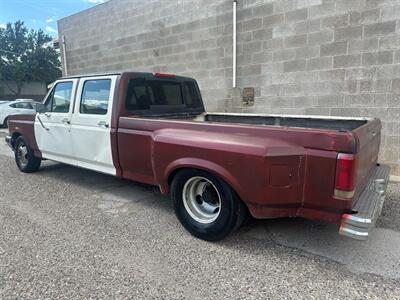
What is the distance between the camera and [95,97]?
A: 14.8ft

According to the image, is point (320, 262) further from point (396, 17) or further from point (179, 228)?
point (396, 17)

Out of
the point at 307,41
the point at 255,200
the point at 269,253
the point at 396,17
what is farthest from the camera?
the point at 307,41

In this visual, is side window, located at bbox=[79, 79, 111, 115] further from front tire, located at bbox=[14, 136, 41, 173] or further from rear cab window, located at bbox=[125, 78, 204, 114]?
front tire, located at bbox=[14, 136, 41, 173]

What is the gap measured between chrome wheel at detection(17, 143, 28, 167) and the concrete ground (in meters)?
2.00

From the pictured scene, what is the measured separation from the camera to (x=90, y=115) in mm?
4492

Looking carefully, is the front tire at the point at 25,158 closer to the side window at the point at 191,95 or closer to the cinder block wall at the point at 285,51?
the side window at the point at 191,95

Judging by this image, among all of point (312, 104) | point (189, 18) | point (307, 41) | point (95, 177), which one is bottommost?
point (95, 177)

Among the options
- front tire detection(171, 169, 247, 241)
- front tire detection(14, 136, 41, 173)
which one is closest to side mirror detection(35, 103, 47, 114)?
front tire detection(14, 136, 41, 173)

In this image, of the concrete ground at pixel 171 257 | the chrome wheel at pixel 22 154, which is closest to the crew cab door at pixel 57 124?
the chrome wheel at pixel 22 154

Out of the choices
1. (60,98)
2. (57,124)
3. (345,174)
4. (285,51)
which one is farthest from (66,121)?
(285,51)

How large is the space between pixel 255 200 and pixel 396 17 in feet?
15.9

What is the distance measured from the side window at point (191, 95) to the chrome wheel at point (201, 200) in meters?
2.15

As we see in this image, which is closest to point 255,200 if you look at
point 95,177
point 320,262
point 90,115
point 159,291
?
point 320,262

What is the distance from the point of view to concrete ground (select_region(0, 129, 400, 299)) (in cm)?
253
